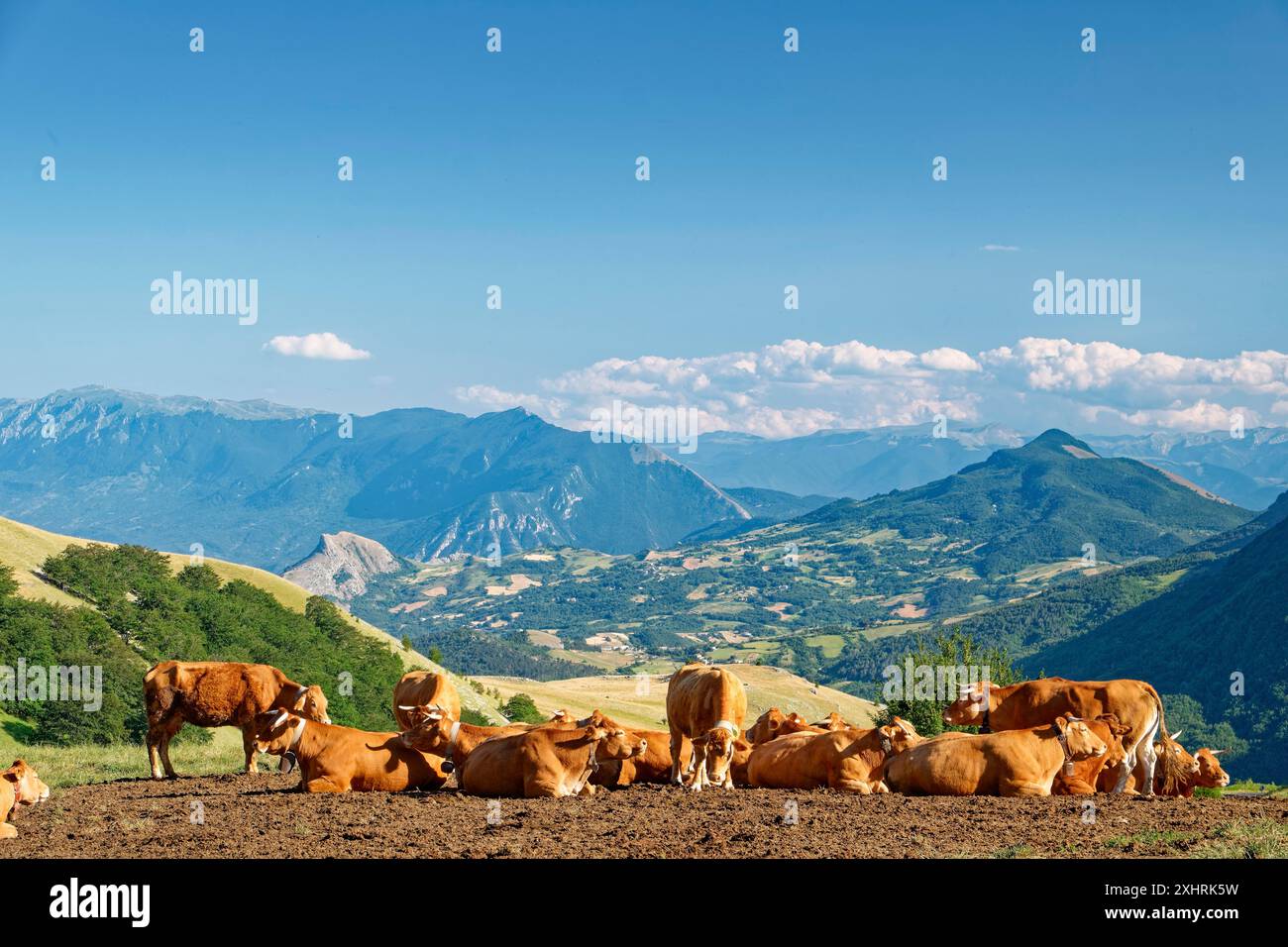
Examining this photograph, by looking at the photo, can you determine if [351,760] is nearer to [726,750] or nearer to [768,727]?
[726,750]

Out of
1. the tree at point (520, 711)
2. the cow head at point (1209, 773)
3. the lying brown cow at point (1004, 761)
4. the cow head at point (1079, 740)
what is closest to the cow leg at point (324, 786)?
the lying brown cow at point (1004, 761)

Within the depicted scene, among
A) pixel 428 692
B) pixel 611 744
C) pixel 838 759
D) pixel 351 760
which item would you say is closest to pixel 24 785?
pixel 351 760

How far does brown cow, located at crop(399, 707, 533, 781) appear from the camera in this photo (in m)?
22.2

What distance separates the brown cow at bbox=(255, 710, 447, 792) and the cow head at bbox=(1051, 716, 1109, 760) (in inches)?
460

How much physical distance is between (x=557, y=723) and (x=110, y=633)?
A: 54247 millimetres

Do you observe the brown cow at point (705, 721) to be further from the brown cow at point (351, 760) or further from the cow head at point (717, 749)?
the brown cow at point (351, 760)

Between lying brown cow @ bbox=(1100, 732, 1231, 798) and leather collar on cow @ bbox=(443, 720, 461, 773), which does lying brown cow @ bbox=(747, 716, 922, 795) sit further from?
leather collar on cow @ bbox=(443, 720, 461, 773)

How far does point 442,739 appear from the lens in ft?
73.7

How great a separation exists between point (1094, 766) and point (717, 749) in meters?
6.96

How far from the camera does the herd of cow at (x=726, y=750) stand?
67.4 ft

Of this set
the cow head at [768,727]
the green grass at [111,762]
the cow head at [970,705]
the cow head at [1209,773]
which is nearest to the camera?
the cow head at [970,705]

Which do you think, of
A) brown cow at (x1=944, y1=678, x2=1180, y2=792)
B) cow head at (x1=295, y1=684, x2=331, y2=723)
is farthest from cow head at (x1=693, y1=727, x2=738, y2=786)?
cow head at (x1=295, y1=684, x2=331, y2=723)

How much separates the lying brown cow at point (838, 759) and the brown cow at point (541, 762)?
9.46ft
